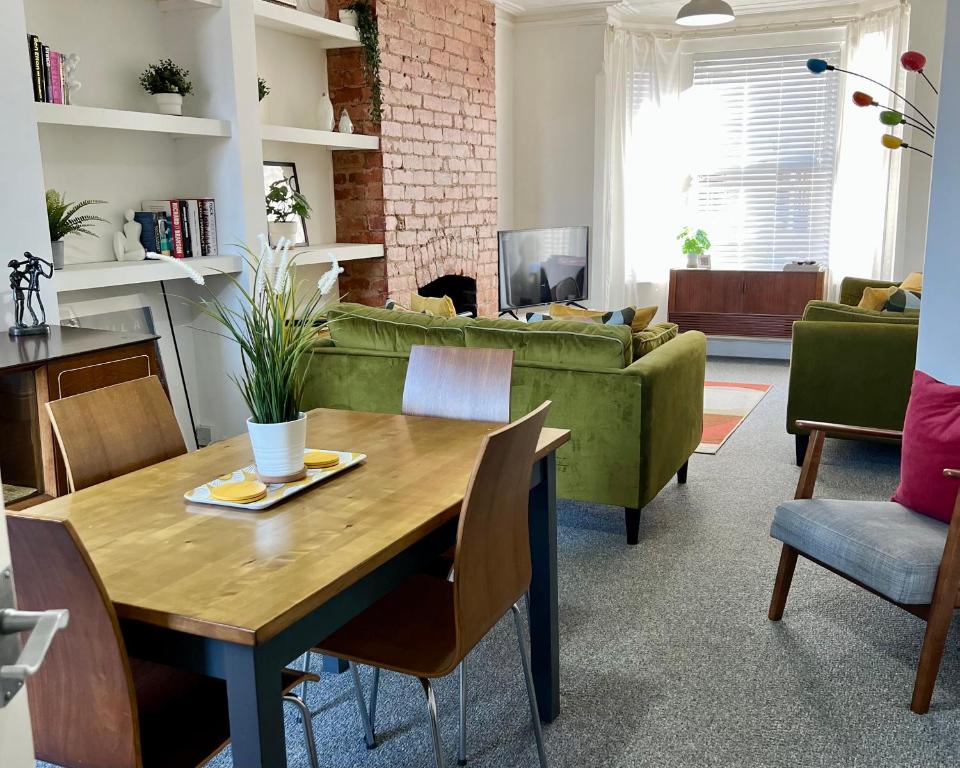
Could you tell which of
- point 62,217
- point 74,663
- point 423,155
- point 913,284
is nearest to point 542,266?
point 423,155

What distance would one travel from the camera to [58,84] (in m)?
3.66

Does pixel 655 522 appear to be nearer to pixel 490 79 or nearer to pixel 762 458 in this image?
pixel 762 458

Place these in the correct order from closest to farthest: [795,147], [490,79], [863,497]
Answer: [863,497] < [490,79] < [795,147]

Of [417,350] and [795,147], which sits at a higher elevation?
[795,147]

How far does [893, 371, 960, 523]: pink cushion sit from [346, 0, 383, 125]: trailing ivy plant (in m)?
3.85

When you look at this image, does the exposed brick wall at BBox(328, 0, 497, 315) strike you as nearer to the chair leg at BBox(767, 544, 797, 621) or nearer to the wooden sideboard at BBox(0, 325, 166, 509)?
the wooden sideboard at BBox(0, 325, 166, 509)

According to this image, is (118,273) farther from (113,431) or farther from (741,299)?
(741,299)

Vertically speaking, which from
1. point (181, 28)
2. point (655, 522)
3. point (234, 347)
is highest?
point (181, 28)

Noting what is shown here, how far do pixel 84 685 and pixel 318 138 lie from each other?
Answer: 4152mm

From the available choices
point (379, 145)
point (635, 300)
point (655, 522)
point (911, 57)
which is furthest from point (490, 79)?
point (655, 522)

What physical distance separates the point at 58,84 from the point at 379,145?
219cm

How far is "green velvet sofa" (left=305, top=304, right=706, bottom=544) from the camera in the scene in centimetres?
336

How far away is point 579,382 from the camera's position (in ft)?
11.2

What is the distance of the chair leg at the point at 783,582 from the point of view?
2.73 meters
